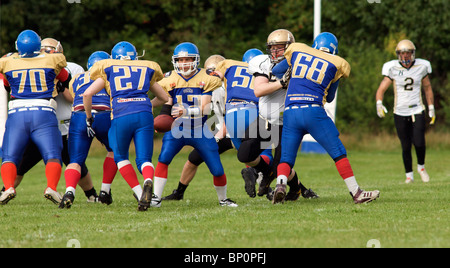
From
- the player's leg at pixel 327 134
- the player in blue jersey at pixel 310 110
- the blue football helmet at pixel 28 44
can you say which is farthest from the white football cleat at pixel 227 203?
the blue football helmet at pixel 28 44

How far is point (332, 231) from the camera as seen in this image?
5375 mm

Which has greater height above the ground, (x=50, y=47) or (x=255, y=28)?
(x=50, y=47)

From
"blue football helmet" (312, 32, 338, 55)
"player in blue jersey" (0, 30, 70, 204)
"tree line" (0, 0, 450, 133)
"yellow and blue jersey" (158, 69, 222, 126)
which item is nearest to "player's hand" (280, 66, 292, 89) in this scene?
"blue football helmet" (312, 32, 338, 55)

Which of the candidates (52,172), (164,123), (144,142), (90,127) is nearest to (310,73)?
(164,123)

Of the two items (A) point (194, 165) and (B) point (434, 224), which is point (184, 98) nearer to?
(A) point (194, 165)

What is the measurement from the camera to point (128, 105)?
7016mm

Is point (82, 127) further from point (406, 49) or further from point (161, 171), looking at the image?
point (406, 49)

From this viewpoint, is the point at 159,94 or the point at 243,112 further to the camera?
the point at 243,112

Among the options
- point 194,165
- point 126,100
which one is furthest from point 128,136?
point 194,165

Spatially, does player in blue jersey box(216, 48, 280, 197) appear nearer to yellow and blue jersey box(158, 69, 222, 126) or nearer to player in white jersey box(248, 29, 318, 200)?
player in white jersey box(248, 29, 318, 200)

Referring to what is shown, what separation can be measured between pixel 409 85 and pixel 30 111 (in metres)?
6.10

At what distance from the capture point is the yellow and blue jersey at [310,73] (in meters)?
7.02

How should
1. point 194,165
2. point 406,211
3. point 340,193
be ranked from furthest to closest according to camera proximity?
1. point 340,193
2. point 194,165
3. point 406,211
